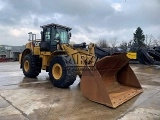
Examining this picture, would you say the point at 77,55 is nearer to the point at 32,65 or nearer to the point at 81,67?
the point at 81,67

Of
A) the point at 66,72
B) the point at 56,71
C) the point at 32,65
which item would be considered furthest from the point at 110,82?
the point at 32,65

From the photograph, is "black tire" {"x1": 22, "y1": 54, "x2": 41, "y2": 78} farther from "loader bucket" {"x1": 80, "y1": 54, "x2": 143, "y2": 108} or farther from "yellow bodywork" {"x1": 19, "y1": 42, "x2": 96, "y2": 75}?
"loader bucket" {"x1": 80, "y1": 54, "x2": 143, "y2": 108}

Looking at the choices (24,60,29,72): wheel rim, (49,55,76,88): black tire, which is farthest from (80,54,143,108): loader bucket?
(24,60,29,72): wheel rim

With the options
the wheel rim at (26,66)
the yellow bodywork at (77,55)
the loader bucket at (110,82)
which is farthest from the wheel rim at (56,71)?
the wheel rim at (26,66)

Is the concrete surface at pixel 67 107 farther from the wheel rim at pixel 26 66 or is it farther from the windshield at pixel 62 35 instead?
the wheel rim at pixel 26 66

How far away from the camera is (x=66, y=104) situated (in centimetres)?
554

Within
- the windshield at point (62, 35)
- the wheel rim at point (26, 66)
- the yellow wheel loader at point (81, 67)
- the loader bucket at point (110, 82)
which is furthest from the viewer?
the wheel rim at point (26, 66)

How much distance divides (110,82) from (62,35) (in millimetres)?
3178

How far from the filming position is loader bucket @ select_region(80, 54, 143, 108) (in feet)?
17.8

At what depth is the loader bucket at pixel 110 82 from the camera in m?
5.42

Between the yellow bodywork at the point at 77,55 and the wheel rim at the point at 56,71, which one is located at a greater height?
the yellow bodywork at the point at 77,55

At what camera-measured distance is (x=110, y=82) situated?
7.04 metres

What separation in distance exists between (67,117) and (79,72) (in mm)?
3379

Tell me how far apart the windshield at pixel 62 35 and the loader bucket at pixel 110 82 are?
9.23ft
